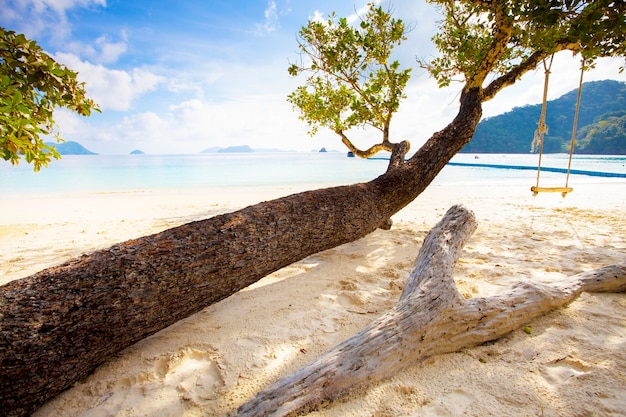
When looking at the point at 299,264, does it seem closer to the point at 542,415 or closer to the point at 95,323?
the point at 95,323

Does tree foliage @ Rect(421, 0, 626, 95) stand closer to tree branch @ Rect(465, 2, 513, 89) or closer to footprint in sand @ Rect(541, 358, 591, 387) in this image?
tree branch @ Rect(465, 2, 513, 89)

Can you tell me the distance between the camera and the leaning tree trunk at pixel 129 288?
5.04 ft

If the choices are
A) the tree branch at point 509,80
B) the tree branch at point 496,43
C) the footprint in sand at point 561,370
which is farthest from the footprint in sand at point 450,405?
the tree branch at point 509,80

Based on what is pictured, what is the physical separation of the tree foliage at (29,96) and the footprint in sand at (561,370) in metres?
3.26

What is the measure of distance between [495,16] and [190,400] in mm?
6055

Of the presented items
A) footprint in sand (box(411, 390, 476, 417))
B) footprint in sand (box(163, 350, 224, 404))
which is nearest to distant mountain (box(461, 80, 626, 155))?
footprint in sand (box(411, 390, 476, 417))

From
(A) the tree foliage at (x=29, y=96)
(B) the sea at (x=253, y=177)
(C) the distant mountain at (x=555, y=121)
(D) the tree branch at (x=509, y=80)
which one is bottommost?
(B) the sea at (x=253, y=177)

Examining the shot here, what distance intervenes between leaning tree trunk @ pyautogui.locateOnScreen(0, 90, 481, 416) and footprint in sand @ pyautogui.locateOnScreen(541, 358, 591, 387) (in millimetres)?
2050

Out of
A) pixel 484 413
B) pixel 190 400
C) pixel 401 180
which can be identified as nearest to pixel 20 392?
pixel 190 400

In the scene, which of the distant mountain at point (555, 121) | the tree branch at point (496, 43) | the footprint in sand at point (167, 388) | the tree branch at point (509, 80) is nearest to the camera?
the footprint in sand at point (167, 388)

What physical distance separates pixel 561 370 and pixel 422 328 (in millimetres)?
839

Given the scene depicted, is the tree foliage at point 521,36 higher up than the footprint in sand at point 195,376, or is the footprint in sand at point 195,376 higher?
the tree foliage at point 521,36

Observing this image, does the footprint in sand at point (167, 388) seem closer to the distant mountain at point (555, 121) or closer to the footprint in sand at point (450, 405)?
the footprint in sand at point (450, 405)

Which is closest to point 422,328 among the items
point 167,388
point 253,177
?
point 167,388
